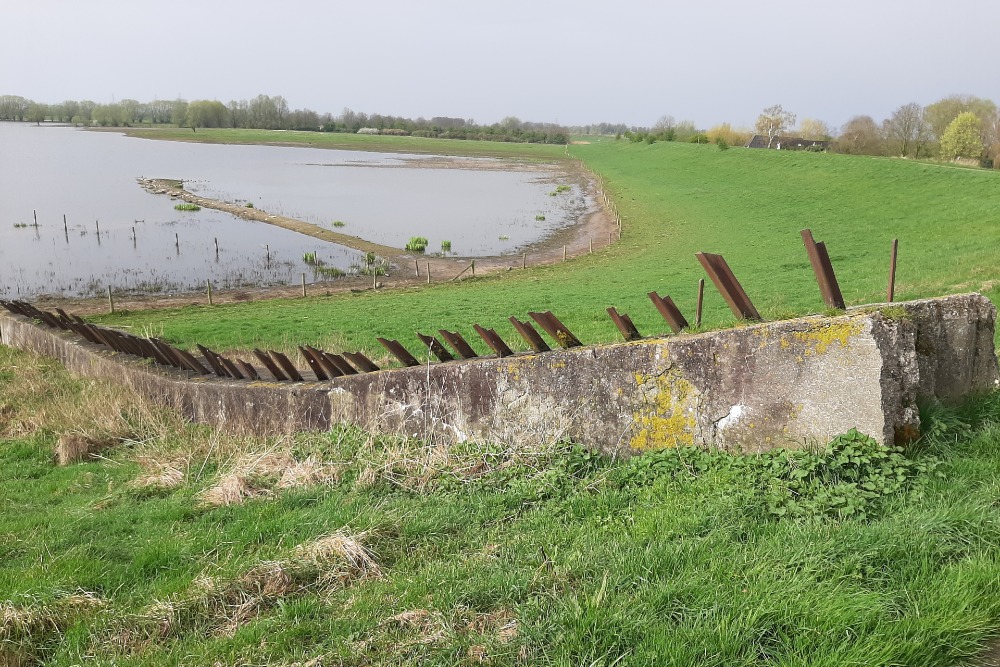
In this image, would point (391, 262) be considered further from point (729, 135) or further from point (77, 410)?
point (729, 135)

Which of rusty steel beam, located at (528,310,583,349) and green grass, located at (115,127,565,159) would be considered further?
green grass, located at (115,127,565,159)

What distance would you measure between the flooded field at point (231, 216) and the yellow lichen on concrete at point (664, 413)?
30.3 metres

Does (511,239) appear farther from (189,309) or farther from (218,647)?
(218,647)

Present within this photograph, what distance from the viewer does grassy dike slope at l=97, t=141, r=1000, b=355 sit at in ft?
61.4

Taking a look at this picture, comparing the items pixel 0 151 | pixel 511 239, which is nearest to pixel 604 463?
pixel 511 239

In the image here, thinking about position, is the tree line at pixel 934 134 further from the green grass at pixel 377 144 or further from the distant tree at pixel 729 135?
the green grass at pixel 377 144

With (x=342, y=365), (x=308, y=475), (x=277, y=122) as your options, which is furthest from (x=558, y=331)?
(x=277, y=122)

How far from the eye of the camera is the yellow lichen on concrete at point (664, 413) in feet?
15.4

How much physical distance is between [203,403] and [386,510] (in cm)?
550

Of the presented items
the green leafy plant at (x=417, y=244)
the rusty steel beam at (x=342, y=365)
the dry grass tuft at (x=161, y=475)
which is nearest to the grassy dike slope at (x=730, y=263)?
the rusty steel beam at (x=342, y=365)

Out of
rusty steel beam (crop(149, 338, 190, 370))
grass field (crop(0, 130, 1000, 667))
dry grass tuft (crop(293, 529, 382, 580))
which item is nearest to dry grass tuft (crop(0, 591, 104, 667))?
grass field (crop(0, 130, 1000, 667))

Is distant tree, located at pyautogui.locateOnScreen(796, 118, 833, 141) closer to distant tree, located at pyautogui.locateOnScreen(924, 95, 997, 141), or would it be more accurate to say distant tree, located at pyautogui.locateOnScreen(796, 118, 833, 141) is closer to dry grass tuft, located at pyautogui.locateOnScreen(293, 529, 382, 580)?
distant tree, located at pyautogui.locateOnScreen(924, 95, 997, 141)

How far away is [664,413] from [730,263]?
26862mm

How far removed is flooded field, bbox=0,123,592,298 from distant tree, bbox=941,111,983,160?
3309cm
